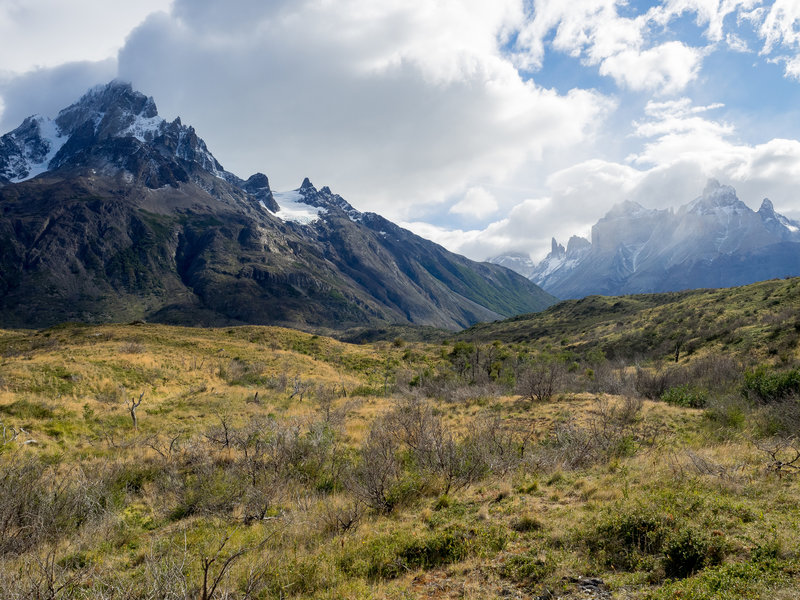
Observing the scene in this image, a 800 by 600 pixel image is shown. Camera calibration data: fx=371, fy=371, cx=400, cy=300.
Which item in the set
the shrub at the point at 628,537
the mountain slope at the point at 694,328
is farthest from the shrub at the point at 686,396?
the shrub at the point at 628,537

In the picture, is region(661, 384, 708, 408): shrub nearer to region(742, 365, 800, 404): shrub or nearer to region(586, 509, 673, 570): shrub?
region(742, 365, 800, 404): shrub

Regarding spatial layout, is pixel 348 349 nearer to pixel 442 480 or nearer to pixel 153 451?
pixel 153 451

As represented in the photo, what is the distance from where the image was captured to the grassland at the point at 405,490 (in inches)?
238

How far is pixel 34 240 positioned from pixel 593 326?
258145 mm

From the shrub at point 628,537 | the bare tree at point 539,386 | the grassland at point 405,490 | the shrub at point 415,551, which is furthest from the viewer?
the bare tree at point 539,386

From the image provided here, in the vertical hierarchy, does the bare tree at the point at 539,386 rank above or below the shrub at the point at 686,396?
above

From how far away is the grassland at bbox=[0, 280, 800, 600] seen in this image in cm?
605

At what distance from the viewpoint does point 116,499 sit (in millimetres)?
10281

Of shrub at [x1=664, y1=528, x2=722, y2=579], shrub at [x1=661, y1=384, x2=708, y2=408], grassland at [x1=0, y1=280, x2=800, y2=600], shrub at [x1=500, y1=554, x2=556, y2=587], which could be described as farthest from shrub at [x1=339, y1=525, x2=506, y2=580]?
shrub at [x1=661, y1=384, x2=708, y2=408]

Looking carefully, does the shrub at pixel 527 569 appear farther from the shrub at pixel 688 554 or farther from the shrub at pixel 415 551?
the shrub at pixel 688 554

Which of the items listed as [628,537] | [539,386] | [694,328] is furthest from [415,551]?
[694,328]

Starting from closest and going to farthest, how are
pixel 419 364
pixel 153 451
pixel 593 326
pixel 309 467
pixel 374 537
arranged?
pixel 374 537, pixel 309 467, pixel 153 451, pixel 419 364, pixel 593 326

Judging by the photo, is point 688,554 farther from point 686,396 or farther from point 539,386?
point 686,396

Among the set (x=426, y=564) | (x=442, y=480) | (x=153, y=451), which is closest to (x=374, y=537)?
(x=426, y=564)
